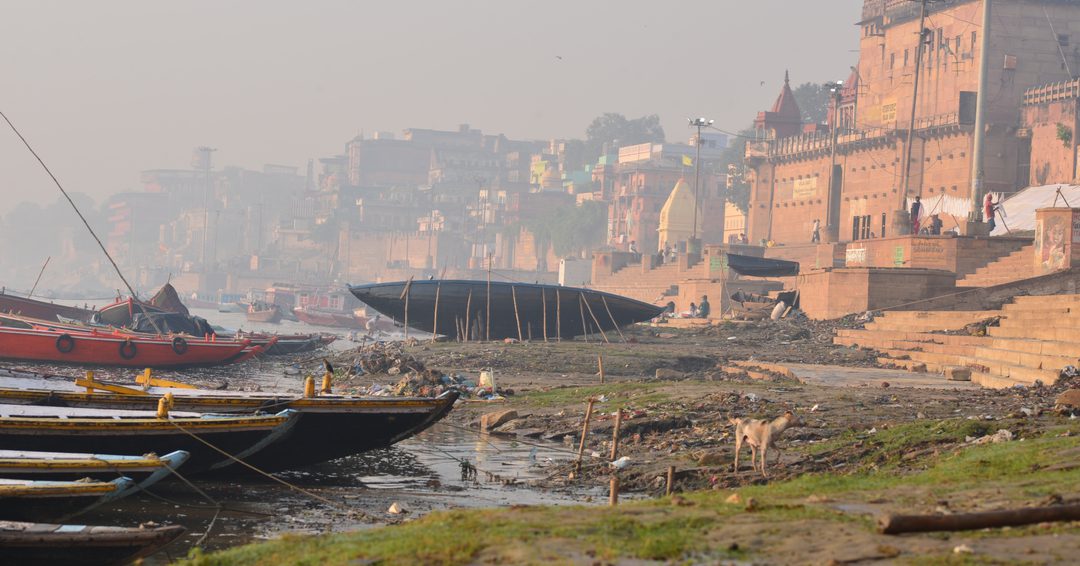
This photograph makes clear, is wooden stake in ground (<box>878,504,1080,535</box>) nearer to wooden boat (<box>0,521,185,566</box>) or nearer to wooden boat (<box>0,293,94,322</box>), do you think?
wooden boat (<box>0,521,185,566</box>)

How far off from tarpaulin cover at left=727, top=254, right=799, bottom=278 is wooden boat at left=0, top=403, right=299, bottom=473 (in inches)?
1207

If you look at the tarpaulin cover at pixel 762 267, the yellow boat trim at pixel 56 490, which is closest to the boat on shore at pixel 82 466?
the yellow boat trim at pixel 56 490

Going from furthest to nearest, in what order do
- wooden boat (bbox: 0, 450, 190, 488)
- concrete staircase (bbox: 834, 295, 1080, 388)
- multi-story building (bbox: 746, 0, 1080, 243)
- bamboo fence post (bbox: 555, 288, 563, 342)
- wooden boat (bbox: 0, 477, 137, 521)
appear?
1. multi-story building (bbox: 746, 0, 1080, 243)
2. bamboo fence post (bbox: 555, 288, 563, 342)
3. concrete staircase (bbox: 834, 295, 1080, 388)
4. wooden boat (bbox: 0, 450, 190, 488)
5. wooden boat (bbox: 0, 477, 137, 521)

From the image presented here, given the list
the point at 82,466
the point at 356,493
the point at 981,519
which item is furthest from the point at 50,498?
the point at 981,519

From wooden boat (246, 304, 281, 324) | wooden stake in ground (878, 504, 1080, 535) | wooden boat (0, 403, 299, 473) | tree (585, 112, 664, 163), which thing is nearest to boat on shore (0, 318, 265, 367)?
wooden boat (0, 403, 299, 473)

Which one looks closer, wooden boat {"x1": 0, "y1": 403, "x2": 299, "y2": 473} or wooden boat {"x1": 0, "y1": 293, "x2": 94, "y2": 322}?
wooden boat {"x1": 0, "y1": 403, "x2": 299, "y2": 473}

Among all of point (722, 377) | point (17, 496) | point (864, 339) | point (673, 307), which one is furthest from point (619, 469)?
point (673, 307)

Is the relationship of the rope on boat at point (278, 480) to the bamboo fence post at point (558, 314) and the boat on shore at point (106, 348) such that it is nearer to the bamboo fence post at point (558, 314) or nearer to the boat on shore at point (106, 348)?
the boat on shore at point (106, 348)

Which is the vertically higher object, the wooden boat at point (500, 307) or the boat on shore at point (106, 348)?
the wooden boat at point (500, 307)

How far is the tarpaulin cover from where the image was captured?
42781 millimetres

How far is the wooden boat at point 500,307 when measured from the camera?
3906 centimetres

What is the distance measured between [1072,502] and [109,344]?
2754cm

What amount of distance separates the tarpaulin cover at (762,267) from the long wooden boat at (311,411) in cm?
2915

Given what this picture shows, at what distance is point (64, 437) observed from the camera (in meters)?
12.6
